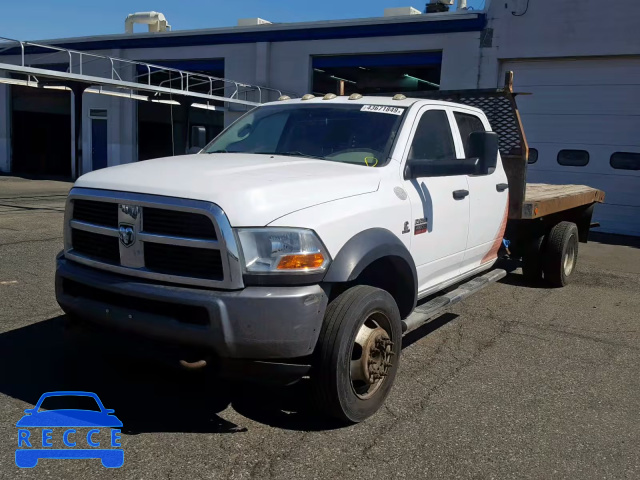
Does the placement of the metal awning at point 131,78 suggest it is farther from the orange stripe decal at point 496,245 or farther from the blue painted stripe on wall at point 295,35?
the orange stripe decal at point 496,245

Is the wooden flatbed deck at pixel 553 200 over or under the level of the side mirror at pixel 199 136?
under

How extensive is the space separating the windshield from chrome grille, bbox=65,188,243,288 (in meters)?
1.47

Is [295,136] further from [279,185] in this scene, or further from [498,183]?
[498,183]

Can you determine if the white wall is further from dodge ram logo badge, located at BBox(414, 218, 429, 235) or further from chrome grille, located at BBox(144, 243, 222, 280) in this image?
chrome grille, located at BBox(144, 243, 222, 280)

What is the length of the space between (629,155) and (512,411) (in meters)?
11.2

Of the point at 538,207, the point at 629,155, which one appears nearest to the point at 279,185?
the point at 538,207

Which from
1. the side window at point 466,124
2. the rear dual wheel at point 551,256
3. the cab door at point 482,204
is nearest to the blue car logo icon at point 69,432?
the cab door at point 482,204

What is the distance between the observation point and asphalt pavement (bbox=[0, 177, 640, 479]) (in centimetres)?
338

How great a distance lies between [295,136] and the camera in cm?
498

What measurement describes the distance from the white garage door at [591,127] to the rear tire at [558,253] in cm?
655

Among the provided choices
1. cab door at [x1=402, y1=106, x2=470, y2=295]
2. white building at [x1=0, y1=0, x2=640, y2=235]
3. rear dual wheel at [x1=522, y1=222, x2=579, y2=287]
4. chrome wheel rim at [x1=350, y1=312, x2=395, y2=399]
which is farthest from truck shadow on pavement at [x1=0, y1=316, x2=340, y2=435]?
rear dual wheel at [x1=522, y1=222, x2=579, y2=287]

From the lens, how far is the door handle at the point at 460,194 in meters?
5.14

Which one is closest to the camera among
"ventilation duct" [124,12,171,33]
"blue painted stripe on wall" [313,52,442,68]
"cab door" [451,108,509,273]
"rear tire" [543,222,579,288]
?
"cab door" [451,108,509,273]

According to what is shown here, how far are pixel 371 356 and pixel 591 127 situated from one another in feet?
38.9
